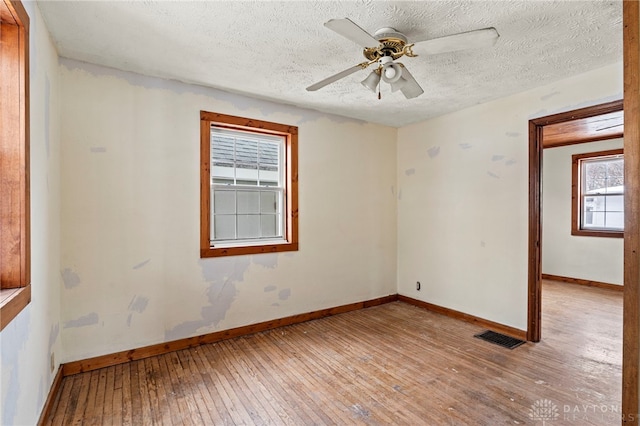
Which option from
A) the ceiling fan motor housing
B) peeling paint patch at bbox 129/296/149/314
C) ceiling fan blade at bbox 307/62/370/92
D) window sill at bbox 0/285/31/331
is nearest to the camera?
window sill at bbox 0/285/31/331

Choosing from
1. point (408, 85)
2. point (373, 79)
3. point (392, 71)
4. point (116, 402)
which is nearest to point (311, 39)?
point (373, 79)

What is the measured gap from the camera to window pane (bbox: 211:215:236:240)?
346 cm

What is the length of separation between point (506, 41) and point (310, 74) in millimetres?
1579

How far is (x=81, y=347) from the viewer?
2.68m

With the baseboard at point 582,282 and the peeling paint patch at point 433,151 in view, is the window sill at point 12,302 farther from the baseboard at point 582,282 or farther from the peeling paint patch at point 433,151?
the baseboard at point 582,282

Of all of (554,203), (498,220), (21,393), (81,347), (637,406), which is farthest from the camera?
(554,203)

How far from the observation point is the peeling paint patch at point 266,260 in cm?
357

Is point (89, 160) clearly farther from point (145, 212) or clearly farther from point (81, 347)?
point (81, 347)

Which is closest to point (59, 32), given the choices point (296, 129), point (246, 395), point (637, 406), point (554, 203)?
point (296, 129)

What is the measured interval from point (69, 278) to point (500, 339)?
4082 mm

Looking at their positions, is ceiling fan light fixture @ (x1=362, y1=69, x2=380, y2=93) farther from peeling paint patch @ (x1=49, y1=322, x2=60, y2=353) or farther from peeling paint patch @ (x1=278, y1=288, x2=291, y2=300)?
peeling paint patch @ (x1=49, y1=322, x2=60, y2=353)

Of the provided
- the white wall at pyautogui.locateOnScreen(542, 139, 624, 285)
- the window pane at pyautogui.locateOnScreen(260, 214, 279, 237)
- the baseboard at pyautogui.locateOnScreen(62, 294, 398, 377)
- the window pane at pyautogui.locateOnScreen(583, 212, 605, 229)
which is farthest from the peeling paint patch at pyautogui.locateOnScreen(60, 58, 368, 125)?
the window pane at pyautogui.locateOnScreen(583, 212, 605, 229)

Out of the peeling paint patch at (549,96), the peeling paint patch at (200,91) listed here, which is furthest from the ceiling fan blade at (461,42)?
the peeling paint patch at (200,91)

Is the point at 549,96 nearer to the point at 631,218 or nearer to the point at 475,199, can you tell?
the point at 475,199
